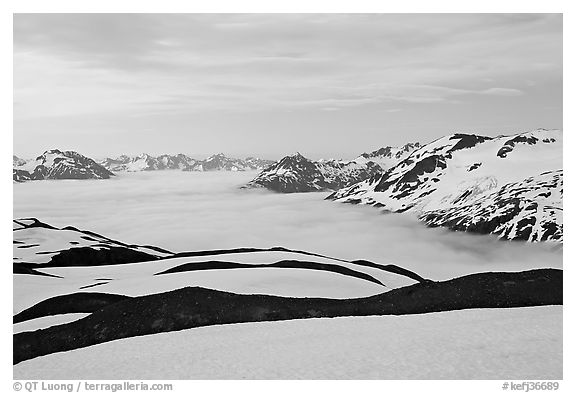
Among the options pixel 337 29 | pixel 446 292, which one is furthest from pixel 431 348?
pixel 337 29

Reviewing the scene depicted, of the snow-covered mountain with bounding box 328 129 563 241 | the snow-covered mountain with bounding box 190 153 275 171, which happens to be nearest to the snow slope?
the snow-covered mountain with bounding box 190 153 275 171

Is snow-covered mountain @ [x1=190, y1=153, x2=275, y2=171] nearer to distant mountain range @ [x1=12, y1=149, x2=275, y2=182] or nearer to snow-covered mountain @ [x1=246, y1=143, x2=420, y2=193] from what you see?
distant mountain range @ [x1=12, y1=149, x2=275, y2=182]

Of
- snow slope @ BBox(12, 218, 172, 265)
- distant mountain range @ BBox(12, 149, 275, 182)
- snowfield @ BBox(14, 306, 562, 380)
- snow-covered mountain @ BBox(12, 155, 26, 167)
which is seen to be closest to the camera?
snowfield @ BBox(14, 306, 562, 380)

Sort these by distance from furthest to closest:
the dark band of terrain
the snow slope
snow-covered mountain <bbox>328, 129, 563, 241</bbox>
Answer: the snow slope, snow-covered mountain <bbox>328, 129, 563, 241</bbox>, the dark band of terrain

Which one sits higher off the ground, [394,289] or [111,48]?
[111,48]

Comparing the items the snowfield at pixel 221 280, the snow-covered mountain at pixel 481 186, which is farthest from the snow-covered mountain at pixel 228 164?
the snowfield at pixel 221 280

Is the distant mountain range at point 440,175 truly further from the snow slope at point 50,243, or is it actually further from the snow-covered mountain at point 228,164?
the snow slope at point 50,243
